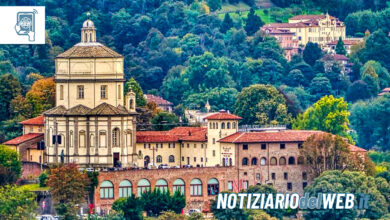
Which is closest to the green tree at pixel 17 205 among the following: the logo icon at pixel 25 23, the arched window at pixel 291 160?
the logo icon at pixel 25 23

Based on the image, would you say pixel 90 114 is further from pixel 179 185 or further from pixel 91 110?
pixel 179 185

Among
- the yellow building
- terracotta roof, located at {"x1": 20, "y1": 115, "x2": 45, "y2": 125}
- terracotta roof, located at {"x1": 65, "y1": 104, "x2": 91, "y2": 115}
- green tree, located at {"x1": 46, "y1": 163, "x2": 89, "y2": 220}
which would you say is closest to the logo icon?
terracotta roof, located at {"x1": 65, "y1": 104, "x2": 91, "y2": 115}

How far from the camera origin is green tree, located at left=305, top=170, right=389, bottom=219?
136 meters

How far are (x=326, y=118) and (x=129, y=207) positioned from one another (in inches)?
1423

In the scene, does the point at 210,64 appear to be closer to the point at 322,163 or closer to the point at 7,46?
the point at 7,46

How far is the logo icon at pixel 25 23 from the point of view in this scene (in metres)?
137

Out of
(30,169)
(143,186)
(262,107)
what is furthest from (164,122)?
(143,186)

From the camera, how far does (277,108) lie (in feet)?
537

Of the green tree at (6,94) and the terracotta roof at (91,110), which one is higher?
the green tree at (6,94)

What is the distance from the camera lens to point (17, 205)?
129625mm

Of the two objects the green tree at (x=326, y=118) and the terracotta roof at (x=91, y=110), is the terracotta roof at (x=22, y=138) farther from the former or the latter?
the green tree at (x=326, y=118)

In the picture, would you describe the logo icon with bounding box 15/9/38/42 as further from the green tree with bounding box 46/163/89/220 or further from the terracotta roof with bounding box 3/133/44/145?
the green tree with bounding box 46/163/89/220

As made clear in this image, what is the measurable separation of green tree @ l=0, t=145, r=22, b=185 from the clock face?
8.89m

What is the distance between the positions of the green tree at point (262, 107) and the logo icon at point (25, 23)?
27358 millimetres
